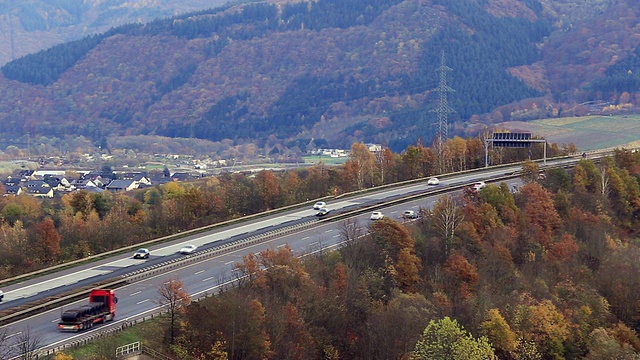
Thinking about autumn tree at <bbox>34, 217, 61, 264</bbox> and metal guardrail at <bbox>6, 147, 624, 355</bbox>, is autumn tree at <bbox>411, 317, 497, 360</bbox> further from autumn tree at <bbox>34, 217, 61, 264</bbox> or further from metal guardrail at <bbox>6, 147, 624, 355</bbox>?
autumn tree at <bbox>34, 217, 61, 264</bbox>

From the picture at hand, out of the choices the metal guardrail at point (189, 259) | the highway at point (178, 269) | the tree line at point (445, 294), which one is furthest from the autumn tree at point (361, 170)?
the tree line at point (445, 294)

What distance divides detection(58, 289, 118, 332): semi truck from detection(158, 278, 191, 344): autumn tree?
2.28 metres

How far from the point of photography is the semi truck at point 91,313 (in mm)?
41594

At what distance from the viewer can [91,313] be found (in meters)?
42.4

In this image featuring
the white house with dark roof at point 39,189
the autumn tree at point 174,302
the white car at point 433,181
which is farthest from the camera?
the white house with dark roof at point 39,189

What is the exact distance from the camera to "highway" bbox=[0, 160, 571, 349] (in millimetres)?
43125

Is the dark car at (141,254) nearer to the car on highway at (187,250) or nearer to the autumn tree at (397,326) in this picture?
the car on highway at (187,250)

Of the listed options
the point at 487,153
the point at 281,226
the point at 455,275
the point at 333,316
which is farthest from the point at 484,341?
the point at 487,153

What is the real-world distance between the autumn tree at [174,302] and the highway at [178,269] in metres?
1.07

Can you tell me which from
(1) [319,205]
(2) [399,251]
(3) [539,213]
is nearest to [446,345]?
(2) [399,251]

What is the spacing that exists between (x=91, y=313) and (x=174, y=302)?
136 inches

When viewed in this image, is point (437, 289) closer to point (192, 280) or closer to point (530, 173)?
point (192, 280)

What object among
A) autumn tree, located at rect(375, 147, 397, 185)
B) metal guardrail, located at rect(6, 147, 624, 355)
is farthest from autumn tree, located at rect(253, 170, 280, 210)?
autumn tree, located at rect(375, 147, 397, 185)

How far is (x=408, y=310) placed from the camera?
49.1m
